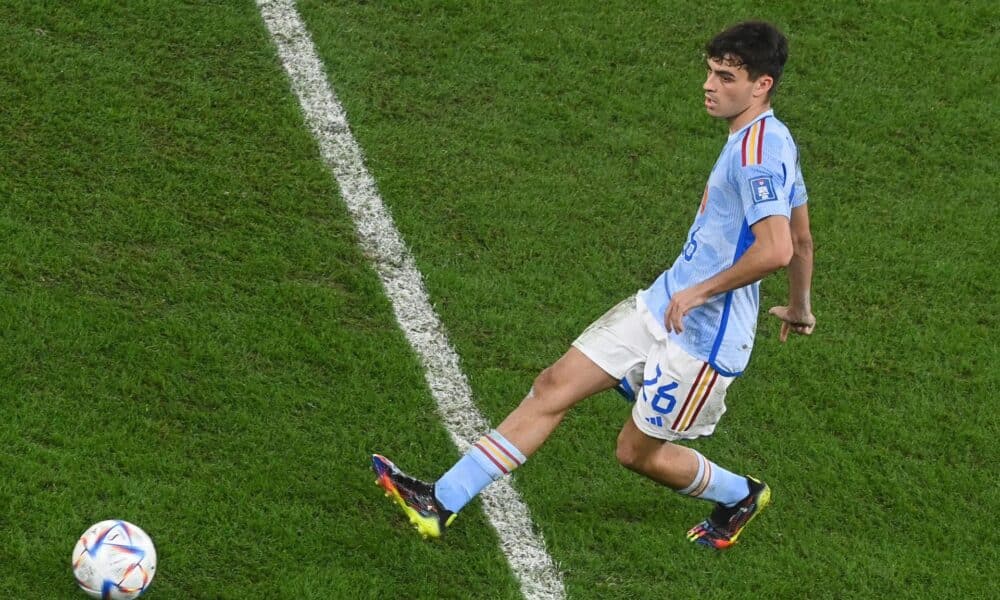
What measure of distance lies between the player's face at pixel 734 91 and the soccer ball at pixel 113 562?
2.57m

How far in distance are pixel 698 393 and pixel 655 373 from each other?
0.58ft

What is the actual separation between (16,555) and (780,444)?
10.8 feet

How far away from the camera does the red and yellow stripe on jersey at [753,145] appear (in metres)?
4.62

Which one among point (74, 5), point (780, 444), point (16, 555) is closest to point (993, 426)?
point (780, 444)

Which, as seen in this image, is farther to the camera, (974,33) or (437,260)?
(974,33)

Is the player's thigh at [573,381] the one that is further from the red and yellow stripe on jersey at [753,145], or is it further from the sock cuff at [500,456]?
the red and yellow stripe on jersey at [753,145]

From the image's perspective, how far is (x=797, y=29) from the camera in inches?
330

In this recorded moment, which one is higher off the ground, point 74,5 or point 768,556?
point 74,5

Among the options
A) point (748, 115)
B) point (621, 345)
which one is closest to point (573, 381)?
point (621, 345)

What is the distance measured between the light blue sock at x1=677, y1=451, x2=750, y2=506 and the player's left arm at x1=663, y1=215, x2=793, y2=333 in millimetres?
925

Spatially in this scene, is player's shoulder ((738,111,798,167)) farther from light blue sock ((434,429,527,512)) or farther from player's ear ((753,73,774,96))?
light blue sock ((434,429,527,512))

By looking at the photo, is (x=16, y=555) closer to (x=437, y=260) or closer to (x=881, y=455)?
(x=437, y=260)

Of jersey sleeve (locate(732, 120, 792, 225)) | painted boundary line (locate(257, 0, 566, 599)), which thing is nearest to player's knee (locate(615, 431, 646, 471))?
painted boundary line (locate(257, 0, 566, 599))

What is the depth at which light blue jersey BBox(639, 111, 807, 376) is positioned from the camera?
4.60 m
